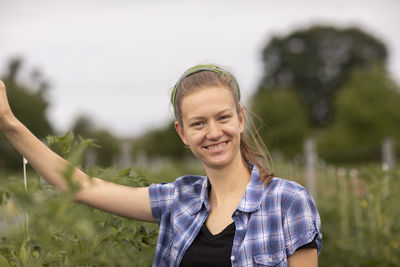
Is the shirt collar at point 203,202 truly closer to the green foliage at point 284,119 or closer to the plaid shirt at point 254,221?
the plaid shirt at point 254,221

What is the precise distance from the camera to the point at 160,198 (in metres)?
2.19

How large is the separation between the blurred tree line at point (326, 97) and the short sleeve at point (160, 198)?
18566 millimetres

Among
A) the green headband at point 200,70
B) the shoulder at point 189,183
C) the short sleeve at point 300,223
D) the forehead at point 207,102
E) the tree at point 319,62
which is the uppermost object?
the tree at point 319,62

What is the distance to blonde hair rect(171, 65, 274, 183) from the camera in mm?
2088

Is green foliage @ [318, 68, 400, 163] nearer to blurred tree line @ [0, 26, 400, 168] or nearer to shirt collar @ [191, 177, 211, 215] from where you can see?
blurred tree line @ [0, 26, 400, 168]

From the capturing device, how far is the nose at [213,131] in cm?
201

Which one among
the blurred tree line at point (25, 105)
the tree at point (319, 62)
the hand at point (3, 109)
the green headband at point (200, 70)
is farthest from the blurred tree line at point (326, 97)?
the hand at point (3, 109)

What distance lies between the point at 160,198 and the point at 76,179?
0.41m

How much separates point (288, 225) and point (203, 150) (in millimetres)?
425

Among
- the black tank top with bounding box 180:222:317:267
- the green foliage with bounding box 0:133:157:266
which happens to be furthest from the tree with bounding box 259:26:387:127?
the black tank top with bounding box 180:222:317:267

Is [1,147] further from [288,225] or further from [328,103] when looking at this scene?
[328,103]

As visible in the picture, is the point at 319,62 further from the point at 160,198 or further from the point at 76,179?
the point at 76,179

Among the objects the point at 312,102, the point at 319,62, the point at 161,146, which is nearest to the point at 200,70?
the point at 161,146

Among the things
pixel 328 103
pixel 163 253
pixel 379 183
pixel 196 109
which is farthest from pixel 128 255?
pixel 328 103
